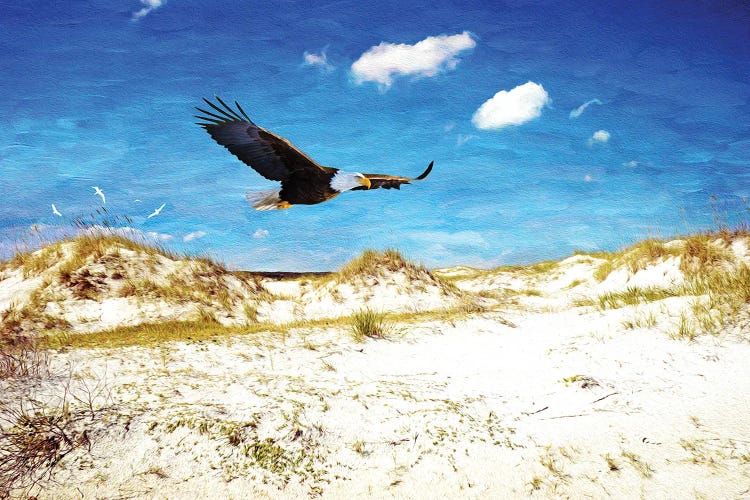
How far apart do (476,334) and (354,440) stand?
11.4 ft

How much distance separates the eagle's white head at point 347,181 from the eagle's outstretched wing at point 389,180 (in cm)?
15

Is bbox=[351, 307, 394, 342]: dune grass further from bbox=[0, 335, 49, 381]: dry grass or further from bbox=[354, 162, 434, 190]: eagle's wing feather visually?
bbox=[0, 335, 49, 381]: dry grass

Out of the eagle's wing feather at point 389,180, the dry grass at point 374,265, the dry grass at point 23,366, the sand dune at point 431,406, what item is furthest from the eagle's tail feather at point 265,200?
the dry grass at point 374,265

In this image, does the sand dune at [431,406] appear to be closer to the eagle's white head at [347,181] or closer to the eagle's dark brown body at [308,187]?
the eagle's dark brown body at [308,187]

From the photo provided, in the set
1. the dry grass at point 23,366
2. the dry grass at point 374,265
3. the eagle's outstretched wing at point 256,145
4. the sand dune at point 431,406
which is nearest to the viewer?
the sand dune at point 431,406

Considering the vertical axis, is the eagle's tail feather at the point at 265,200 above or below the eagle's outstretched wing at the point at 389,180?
below

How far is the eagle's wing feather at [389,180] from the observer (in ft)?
17.1

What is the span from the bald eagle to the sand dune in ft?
5.98

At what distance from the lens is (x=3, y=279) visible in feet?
30.1

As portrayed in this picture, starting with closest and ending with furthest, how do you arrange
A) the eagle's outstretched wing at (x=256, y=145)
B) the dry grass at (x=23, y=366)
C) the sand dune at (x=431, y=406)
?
1. the sand dune at (x=431, y=406)
2. the dry grass at (x=23, y=366)
3. the eagle's outstretched wing at (x=256, y=145)

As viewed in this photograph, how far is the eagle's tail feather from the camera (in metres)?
5.20

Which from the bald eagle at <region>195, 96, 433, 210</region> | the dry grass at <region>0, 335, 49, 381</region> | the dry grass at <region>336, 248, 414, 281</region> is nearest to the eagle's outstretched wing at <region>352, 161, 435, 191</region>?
the bald eagle at <region>195, 96, 433, 210</region>

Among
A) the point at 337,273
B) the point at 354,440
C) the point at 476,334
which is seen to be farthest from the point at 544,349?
the point at 337,273

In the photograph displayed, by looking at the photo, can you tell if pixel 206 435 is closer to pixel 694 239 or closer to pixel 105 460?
pixel 105 460
